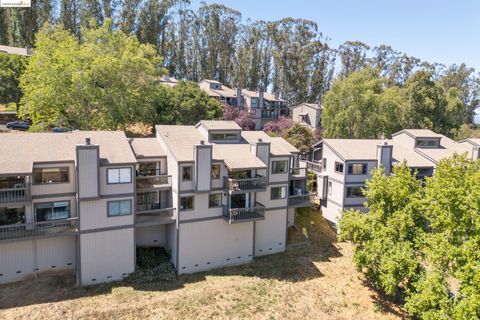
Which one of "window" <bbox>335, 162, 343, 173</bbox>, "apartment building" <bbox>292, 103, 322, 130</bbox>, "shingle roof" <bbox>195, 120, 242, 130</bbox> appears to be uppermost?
"apartment building" <bbox>292, 103, 322, 130</bbox>

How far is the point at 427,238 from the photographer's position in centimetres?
2217

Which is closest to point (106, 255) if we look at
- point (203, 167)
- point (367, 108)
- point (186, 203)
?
point (186, 203)

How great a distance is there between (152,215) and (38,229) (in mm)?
7568

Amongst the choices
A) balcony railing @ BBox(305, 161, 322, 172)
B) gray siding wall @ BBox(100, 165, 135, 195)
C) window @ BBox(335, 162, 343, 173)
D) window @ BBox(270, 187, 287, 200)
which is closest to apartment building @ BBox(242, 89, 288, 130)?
balcony railing @ BBox(305, 161, 322, 172)

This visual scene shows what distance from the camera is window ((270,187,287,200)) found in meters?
30.7

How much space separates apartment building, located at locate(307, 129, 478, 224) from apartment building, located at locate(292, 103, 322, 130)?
2764cm

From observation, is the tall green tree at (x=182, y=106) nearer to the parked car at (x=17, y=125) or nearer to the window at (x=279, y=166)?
the parked car at (x=17, y=125)

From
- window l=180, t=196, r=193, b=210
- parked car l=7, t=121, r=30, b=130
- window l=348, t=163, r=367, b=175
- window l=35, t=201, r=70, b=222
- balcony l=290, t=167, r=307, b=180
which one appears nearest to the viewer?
window l=35, t=201, r=70, b=222

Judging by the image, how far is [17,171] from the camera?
20.8 meters

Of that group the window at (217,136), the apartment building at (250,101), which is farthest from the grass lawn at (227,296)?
the apartment building at (250,101)

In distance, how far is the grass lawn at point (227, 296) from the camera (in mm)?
21172

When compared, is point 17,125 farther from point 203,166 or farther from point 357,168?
point 357,168

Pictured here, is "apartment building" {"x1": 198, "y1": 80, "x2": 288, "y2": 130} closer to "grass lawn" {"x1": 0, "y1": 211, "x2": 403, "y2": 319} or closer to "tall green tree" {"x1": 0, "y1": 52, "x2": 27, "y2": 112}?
"tall green tree" {"x1": 0, "y1": 52, "x2": 27, "y2": 112}

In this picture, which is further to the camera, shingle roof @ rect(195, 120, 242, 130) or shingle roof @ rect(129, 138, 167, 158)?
shingle roof @ rect(195, 120, 242, 130)
